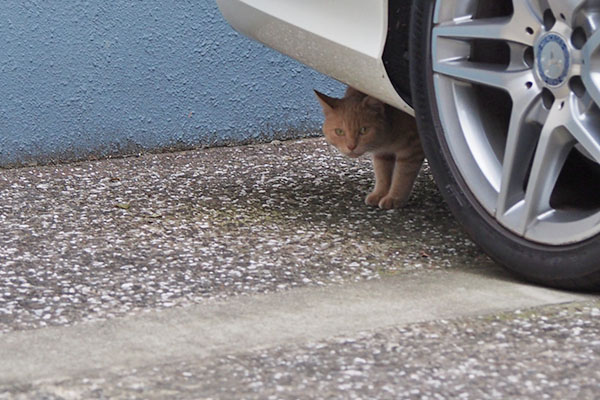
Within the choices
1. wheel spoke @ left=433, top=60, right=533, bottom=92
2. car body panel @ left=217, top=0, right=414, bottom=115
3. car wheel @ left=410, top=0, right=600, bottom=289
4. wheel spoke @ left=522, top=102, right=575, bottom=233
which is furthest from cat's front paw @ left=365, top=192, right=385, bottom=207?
wheel spoke @ left=522, top=102, right=575, bottom=233

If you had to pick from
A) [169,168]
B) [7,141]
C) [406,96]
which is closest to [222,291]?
[406,96]

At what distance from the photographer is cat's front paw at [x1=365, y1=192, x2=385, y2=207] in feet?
11.0

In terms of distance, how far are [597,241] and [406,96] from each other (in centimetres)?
81

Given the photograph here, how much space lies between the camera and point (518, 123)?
229 centimetres

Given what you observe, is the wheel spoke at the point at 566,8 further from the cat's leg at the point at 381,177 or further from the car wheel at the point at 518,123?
the cat's leg at the point at 381,177

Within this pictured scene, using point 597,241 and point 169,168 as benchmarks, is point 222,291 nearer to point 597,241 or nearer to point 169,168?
point 597,241

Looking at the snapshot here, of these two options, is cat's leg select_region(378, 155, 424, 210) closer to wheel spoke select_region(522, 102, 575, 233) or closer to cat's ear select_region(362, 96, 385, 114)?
cat's ear select_region(362, 96, 385, 114)

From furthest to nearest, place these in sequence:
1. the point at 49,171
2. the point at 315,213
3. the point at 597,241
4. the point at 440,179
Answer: the point at 49,171 → the point at 315,213 → the point at 440,179 → the point at 597,241

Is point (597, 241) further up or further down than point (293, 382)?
further up

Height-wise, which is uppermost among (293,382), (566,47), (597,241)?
(566,47)

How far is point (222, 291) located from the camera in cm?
243

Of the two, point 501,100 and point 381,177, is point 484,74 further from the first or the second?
point 381,177

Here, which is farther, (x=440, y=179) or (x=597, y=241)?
(x=440, y=179)

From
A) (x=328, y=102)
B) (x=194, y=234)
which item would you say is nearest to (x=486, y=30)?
(x=194, y=234)
